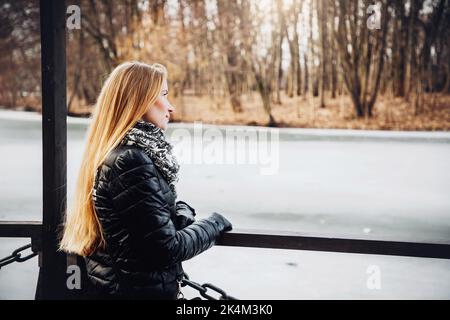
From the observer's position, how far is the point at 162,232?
0.98m

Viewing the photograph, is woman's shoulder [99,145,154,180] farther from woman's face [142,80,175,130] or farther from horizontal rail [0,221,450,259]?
horizontal rail [0,221,450,259]

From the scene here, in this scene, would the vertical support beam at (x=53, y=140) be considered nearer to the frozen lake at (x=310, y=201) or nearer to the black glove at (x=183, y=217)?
the black glove at (x=183, y=217)

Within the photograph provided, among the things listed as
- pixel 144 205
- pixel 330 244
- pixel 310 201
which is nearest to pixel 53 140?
pixel 144 205

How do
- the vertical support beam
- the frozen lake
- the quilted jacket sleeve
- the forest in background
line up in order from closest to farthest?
the quilted jacket sleeve, the vertical support beam, the frozen lake, the forest in background

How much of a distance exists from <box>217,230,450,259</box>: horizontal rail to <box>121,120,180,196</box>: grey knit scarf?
0.33 meters

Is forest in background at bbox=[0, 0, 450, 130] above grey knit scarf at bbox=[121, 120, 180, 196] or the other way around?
above

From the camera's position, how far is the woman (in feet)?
3.20

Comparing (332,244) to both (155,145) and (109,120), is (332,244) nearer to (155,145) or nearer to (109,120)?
(155,145)

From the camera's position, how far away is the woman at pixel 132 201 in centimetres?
98

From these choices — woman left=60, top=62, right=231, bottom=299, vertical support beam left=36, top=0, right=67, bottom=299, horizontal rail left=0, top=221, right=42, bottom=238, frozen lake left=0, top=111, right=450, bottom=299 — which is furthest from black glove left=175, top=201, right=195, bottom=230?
frozen lake left=0, top=111, right=450, bottom=299

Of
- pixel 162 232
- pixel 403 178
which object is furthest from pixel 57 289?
pixel 403 178

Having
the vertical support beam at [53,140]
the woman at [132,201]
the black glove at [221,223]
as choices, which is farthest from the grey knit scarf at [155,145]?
the vertical support beam at [53,140]
